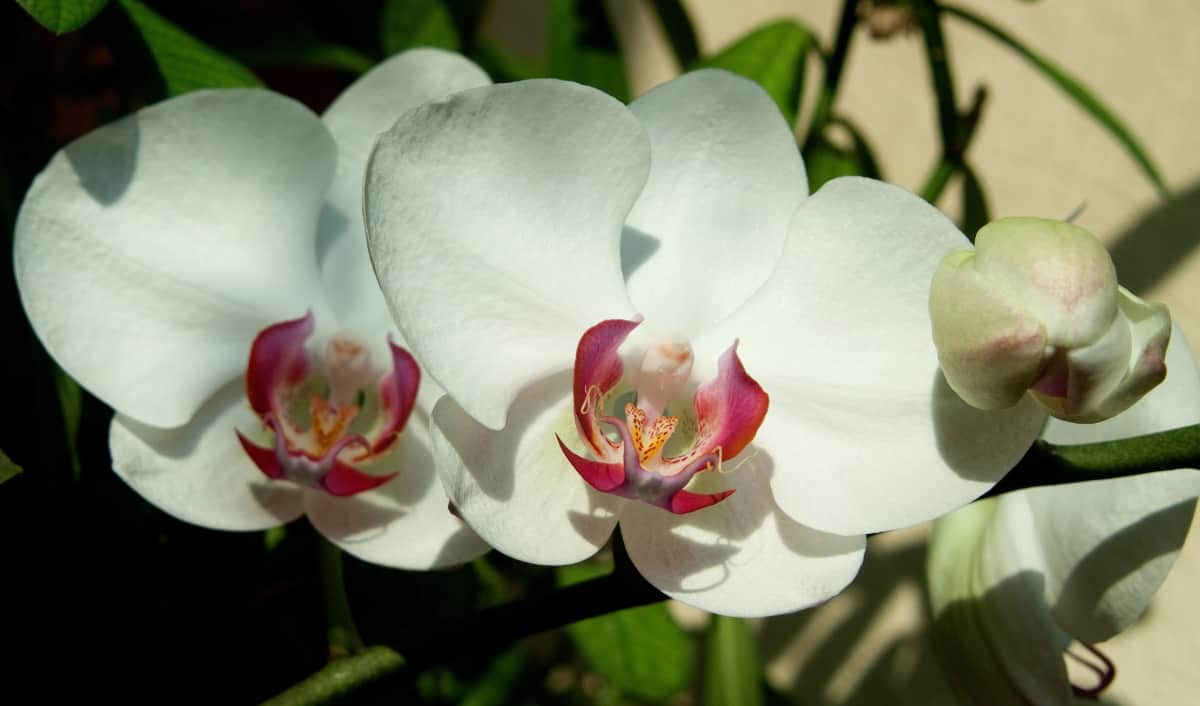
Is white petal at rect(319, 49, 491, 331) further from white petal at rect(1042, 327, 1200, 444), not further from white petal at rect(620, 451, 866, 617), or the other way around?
white petal at rect(1042, 327, 1200, 444)

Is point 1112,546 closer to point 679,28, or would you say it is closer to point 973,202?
point 973,202

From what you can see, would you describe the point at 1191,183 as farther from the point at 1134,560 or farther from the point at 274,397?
the point at 274,397

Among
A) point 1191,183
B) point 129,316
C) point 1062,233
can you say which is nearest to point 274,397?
point 129,316

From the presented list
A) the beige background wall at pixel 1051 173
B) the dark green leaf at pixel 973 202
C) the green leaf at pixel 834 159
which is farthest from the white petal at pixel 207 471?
the beige background wall at pixel 1051 173

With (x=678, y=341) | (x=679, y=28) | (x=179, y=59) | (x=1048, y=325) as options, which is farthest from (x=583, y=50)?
(x=1048, y=325)

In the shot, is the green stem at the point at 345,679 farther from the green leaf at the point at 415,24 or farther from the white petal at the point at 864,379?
the green leaf at the point at 415,24

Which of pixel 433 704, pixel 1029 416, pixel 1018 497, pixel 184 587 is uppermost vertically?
pixel 1029 416

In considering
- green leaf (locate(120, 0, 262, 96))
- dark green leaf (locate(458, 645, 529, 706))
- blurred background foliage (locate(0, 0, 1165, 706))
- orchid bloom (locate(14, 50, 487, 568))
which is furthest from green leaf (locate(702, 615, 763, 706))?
green leaf (locate(120, 0, 262, 96))
